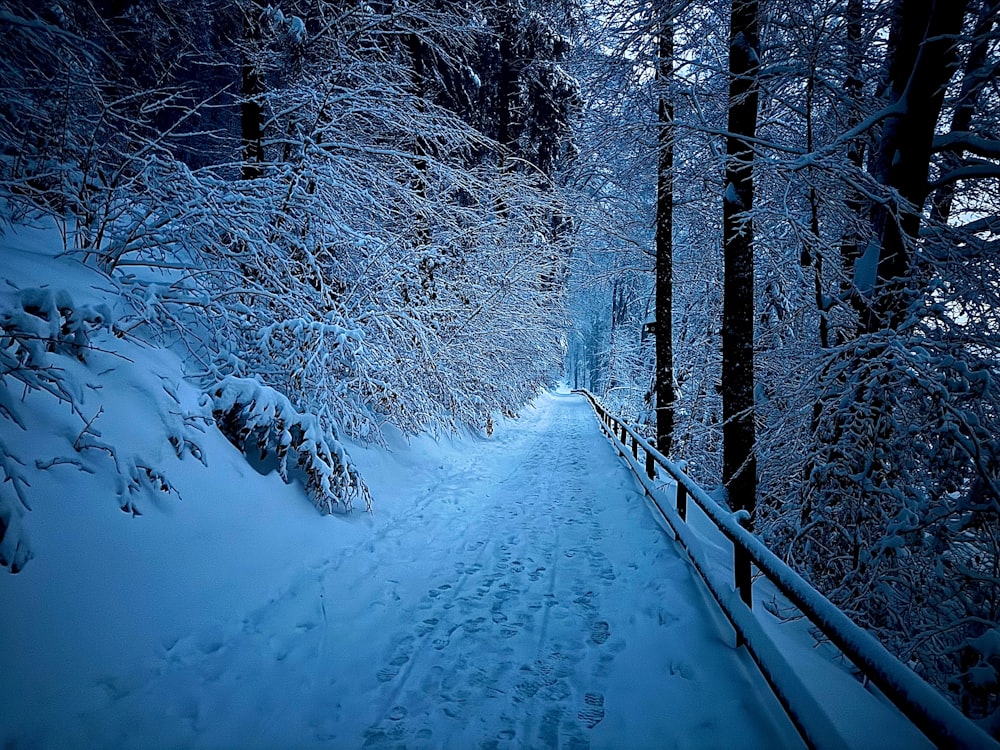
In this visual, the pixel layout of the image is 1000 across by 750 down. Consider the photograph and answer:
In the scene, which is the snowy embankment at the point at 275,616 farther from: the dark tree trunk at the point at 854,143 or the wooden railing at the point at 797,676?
the dark tree trunk at the point at 854,143

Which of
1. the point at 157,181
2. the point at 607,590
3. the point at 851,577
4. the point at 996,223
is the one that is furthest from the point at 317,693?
the point at 996,223

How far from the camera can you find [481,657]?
12.1 feet

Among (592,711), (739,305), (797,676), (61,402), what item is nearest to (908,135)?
(739,305)

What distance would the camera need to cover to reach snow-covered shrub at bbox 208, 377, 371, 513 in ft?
17.8

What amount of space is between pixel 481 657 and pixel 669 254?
9644mm

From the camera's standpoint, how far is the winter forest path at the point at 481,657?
9.47 ft

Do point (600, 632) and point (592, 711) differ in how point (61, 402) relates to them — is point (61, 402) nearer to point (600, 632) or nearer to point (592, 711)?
point (592, 711)

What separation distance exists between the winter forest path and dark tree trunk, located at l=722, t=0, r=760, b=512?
1.44m

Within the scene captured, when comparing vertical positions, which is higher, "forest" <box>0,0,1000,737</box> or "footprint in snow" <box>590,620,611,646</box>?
"forest" <box>0,0,1000,737</box>

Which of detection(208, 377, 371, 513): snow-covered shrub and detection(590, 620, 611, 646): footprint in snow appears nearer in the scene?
detection(590, 620, 611, 646): footprint in snow

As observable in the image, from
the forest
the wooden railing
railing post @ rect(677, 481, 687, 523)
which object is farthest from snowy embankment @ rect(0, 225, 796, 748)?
railing post @ rect(677, 481, 687, 523)

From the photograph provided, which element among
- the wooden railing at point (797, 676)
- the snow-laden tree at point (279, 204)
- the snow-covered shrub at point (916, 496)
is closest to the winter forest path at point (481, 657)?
the wooden railing at point (797, 676)

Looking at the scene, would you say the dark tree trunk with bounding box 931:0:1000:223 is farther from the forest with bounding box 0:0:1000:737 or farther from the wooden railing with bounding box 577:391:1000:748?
the wooden railing with bounding box 577:391:1000:748

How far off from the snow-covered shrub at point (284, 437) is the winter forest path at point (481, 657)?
0.88 m
